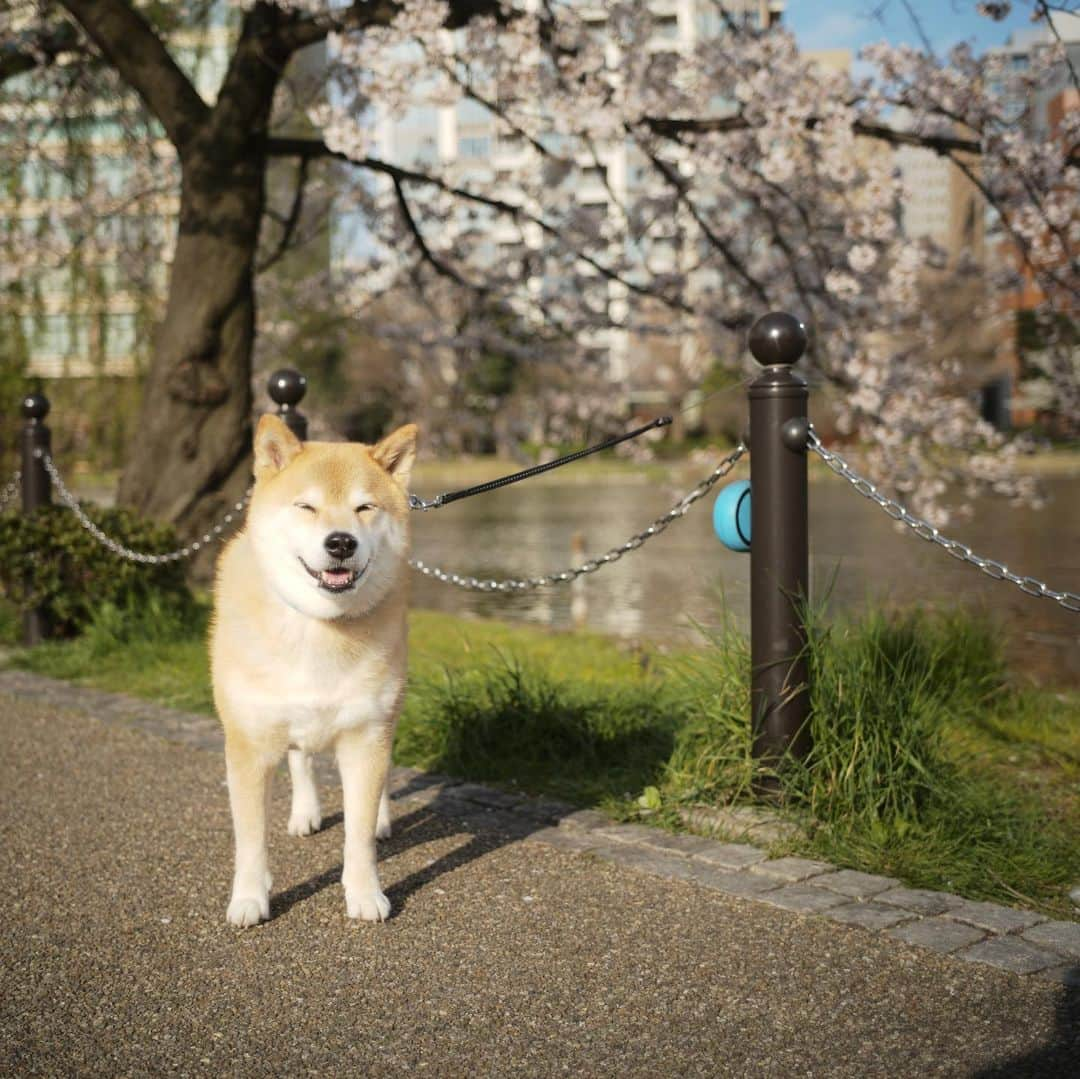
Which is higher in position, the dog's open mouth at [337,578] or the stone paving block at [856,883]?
the dog's open mouth at [337,578]

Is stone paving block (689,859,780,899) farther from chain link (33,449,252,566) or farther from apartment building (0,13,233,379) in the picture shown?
apartment building (0,13,233,379)

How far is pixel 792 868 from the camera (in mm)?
3979

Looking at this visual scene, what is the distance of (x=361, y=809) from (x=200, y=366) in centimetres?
653

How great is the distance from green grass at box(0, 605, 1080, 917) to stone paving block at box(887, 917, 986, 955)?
31 centimetres

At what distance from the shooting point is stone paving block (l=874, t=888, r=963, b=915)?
11.9 feet

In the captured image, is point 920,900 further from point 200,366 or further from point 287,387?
point 200,366

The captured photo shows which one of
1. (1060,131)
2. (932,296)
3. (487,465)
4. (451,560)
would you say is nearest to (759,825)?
(1060,131)

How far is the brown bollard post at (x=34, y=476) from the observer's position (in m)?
8.31

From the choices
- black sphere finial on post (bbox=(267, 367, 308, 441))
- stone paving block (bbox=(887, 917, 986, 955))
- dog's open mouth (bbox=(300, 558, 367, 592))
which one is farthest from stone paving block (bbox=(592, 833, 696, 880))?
black sphere finial on post (bbox=(267, 367, 308, 441))

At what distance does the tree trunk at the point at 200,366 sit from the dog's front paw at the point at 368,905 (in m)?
6.18

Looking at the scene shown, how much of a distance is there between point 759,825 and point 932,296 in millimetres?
31645

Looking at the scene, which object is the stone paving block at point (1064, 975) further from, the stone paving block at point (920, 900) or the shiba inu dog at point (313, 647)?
the shiba inu dog at point (313, 647)

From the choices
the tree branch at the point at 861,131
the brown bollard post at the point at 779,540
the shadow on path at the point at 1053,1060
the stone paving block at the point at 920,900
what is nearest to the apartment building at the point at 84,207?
the tree branch at the point at 861,131

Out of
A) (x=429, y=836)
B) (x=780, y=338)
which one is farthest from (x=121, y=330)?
(x=780, y=338)
